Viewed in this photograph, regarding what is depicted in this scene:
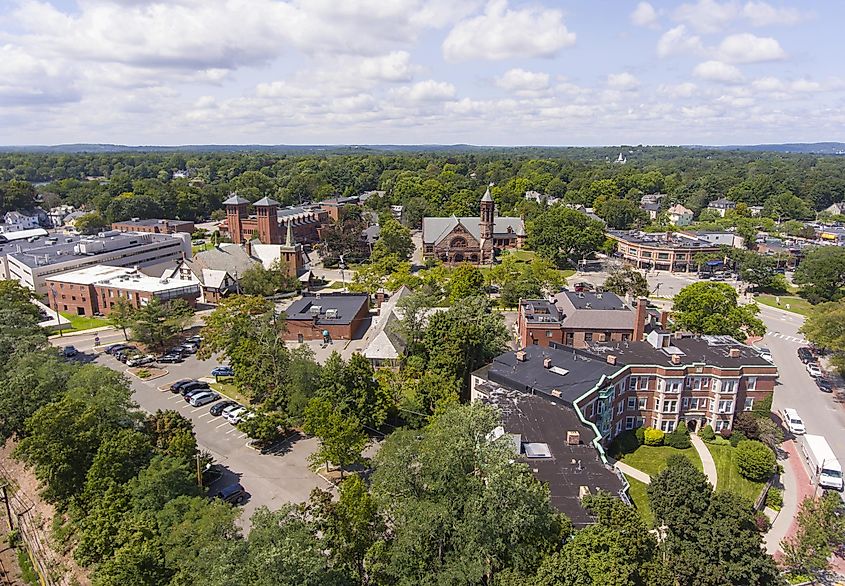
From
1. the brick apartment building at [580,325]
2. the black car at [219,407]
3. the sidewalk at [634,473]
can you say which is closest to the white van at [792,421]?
the brick apartment building at [580,325]

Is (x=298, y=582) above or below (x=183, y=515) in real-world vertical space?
above

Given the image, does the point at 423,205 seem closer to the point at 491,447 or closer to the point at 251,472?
the point at 251,472

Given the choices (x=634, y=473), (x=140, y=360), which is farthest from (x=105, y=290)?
(x=634, y=473)

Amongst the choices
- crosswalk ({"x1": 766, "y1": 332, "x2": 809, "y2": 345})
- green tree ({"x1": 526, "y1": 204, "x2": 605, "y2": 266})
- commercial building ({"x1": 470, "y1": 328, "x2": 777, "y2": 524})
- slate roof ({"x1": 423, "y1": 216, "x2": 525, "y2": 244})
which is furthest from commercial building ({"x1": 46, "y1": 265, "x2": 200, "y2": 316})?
crosswalk ({"x1": 766, "y1": 332, "x2": 809, "y2": 345})

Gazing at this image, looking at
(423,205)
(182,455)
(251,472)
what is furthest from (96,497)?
(423,205)

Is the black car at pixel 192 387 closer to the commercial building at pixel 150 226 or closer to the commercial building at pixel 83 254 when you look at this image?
the commercial building at pixel 83 254

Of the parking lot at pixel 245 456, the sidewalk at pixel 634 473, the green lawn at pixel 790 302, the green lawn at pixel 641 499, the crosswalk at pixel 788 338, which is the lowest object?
the green lawn at pixel 790 302

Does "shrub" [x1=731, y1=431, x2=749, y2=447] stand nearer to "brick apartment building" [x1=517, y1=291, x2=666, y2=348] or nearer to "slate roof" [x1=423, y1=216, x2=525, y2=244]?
"brick apartment building" [x1=517, y1=291, x2=666, y2=348]
